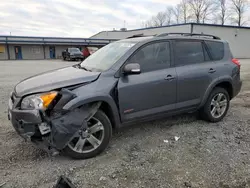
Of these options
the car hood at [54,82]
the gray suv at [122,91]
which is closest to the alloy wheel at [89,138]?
the gray suv at [122,91]

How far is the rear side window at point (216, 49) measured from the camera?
4.53 m

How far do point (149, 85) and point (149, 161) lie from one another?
122cm

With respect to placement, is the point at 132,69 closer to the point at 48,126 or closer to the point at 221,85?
the point at 48,126

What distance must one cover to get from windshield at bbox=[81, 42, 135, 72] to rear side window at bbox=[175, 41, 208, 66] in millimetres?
940

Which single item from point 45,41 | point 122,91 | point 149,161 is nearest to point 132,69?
point 122,91

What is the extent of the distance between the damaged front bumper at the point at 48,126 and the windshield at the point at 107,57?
1.02 metres

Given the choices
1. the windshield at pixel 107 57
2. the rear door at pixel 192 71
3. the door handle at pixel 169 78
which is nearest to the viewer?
the windshield at pixel 107 57

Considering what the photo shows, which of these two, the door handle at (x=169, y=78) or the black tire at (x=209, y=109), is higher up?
the door handle at (x=169, y=78)

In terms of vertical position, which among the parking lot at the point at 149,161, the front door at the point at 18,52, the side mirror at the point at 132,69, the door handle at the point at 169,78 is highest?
the front door at the point at 18,52

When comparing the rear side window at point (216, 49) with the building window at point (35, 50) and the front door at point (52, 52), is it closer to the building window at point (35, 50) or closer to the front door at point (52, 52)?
the front door at point (52, 52)

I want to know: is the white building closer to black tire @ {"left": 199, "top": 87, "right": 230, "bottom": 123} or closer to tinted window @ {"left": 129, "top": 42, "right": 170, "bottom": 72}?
black tire @ {"left": 199, "top": 87, "right": 230, "bottom": 123}

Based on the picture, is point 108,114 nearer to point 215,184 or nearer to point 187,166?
point 187,166

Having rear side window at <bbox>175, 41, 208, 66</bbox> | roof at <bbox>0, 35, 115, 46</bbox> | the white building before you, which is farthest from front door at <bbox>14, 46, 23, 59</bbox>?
rear side window at <bbox>175, 41, 208, 66</bbox>

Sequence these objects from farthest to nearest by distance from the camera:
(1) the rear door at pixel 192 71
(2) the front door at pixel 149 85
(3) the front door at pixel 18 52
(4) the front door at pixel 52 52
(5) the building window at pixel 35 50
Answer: (4) the front door at pixel 52 52
(5) the building window at pixel 35 50
(3) the front door at pixel 18 52
(1) the rear door at pixel 192 71
(2) the front door at pixel 149 85
